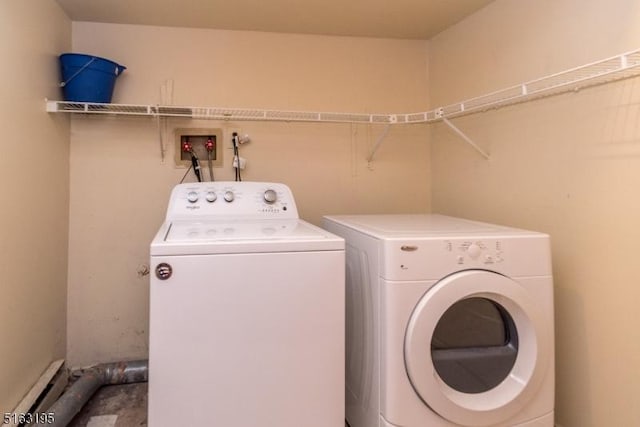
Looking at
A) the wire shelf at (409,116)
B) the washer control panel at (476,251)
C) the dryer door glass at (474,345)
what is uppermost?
the wire shelf at (409,116)

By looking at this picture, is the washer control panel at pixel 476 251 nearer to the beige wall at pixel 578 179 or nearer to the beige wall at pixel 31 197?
the beige wall at pixel 578 179

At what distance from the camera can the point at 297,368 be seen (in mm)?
1189

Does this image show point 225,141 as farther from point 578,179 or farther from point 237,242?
point 578,179

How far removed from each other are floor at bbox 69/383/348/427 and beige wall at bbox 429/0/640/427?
100 centimetres

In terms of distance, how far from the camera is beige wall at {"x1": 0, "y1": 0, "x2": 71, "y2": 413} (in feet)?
4.75

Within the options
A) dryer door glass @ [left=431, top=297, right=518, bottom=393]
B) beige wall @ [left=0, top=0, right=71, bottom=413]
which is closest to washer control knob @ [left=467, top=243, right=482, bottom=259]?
dryer door glass @ [left=431, top=297, right=518, bottom=393]

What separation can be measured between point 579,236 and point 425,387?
85cm

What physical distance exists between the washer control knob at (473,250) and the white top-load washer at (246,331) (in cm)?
43

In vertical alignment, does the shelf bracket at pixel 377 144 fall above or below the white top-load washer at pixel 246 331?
above

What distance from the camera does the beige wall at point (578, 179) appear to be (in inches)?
50.4

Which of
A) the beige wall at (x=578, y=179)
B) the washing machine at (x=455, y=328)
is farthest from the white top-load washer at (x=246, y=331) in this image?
the beige wall at (x=578, y=179)

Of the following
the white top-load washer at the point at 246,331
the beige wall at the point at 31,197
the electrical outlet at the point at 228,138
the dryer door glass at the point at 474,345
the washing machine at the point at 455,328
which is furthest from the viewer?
the electrical outlet at the point at 228,138

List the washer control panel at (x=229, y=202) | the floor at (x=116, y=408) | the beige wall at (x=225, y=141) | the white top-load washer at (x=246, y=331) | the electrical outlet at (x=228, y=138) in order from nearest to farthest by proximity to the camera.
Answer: the white top-load washer at (x=246, y=331) < the floor at (x=116, y=408) < the washer control panel at (x=229, y=202) < the beige wall at (x=225, y=141) < the electrical outlet at (x=228, y=138)

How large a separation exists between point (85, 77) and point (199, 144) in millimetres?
625
